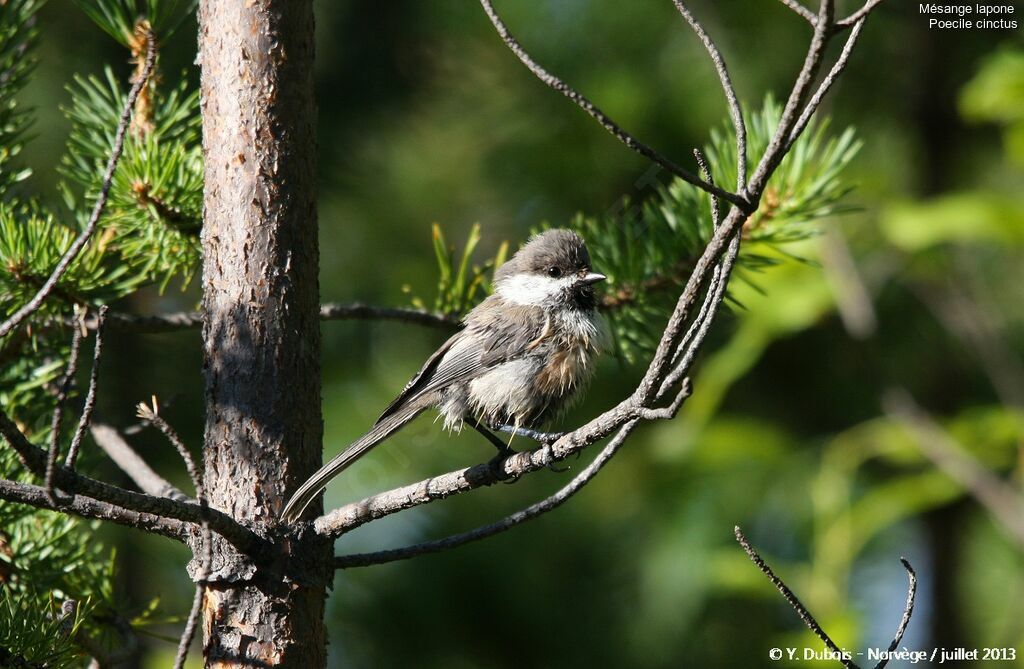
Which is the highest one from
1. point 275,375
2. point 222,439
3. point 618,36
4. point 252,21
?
point 618,36

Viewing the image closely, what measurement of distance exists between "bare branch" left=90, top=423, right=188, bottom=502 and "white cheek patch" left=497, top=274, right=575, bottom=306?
138cm

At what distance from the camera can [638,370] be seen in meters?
5.84

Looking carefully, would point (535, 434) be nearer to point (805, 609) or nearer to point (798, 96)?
point (805, 609)

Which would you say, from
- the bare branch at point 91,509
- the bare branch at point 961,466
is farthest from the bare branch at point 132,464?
the bare branch at point 961,466

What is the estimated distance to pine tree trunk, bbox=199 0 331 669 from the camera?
2.21m

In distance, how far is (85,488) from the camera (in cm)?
181

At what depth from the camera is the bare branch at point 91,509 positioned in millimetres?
1850

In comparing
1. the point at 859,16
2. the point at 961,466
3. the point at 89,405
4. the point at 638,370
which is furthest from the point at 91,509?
the point at 961,466

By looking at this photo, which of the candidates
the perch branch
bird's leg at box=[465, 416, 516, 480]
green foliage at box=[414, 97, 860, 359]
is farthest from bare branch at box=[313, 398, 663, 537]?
green foliage at box=[414, 97, 860, 359]

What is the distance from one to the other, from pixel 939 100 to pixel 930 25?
0.63m

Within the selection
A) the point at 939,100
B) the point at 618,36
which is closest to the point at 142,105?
the point at 618,36

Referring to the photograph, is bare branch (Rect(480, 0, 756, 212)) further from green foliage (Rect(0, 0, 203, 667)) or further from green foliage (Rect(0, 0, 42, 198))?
green foliage (Rect(0, 0, 42, 198))

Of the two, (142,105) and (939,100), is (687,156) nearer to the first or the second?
(939,100)

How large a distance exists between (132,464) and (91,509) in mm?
Result: 516
